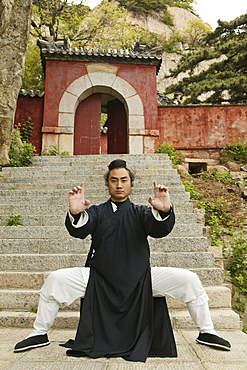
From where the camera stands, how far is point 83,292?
230 cm

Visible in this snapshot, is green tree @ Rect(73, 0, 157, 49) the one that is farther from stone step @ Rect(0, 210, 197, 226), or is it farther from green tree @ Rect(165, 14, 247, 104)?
stone step @ Rect(0, 210, 197, 226)

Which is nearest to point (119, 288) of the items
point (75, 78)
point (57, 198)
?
point (57, 198)

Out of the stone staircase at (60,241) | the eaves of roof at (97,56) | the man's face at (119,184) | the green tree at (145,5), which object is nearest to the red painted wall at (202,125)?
the eaves of roof at (97,56)

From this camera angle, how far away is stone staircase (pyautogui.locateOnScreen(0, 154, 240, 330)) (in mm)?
3131

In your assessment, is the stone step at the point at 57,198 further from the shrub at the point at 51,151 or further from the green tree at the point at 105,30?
the green tree at the point at 105,30

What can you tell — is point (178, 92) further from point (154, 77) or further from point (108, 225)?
point (108, 225)

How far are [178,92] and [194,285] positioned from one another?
16.1m

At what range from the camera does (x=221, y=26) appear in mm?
17641

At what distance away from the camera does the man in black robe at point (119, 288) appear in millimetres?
2150

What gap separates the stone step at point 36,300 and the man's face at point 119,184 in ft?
4.37

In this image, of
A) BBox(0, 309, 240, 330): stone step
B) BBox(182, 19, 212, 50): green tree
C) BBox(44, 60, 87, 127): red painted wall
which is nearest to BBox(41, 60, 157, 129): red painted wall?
BBox(44, 60, 87, 127): red painted wall

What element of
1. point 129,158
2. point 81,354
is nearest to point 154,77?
point 129,158

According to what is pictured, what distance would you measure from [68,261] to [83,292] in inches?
56.5

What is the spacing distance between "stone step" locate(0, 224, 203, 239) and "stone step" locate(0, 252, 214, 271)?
1.82 ft
